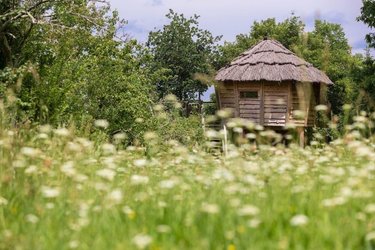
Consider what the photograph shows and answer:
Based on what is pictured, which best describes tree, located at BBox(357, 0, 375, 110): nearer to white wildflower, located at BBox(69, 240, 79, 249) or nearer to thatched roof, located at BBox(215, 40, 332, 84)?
thatched roof, located at BBox(215, 40, 332, 84)

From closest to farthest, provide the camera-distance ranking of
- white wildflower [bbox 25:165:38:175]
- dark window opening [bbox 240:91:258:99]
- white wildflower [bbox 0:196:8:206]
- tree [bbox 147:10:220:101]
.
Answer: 1. white wildflower [bbox 0:196:8:206]
2. white wildflower [bbox 25:165:38:175]
3. dark window opening [bbox 240:91:258:99]
4. tree [bbox 147:10:220:101]

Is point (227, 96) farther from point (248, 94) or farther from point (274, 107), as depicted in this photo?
point (274, 107)

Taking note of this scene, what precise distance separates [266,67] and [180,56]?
Result: 48.8 ft

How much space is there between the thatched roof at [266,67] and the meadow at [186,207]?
22.0 metres

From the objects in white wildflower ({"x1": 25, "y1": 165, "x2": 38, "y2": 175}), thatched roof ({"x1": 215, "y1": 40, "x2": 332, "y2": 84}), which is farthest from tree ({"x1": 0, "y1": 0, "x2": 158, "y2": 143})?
white wildflower ({"x1": 25, "y1": 165, "x2": 38, "y2": 175})

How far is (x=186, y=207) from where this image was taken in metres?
3.97

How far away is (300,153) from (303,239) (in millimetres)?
2594

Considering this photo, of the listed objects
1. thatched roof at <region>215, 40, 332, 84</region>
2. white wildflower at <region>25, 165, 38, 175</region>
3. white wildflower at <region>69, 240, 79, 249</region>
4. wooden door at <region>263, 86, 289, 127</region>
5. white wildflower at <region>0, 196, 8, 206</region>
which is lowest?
wooden door at <region>263, 86, 289, 127</region>

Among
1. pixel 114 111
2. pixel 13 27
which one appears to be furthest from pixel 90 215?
pixel 114 111

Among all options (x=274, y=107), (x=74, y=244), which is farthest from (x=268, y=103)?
(x=74, y=244)

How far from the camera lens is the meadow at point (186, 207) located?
341 cm

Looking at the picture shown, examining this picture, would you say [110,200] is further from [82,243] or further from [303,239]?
[303,239]

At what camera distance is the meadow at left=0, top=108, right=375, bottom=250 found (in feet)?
11.2

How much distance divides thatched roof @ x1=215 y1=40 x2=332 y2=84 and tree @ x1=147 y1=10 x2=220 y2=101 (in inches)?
481
